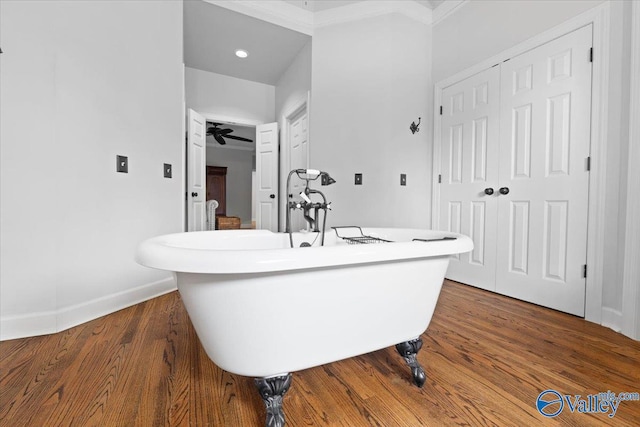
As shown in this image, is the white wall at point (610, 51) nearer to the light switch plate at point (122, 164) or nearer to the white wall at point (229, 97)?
the white wall at point (229, 97)

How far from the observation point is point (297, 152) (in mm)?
3441

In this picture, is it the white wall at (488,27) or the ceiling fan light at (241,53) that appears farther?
the ceiling fan light at (241,53)

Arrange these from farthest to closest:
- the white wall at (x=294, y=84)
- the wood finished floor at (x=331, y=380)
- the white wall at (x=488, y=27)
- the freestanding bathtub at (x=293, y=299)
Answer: the white wall at (x=294, y=84), the white wall at (x=488, y=27), the wood finished floor at (x=331, y=380), the freestanding bathtub at (x=293, y=299)

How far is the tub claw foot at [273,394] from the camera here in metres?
0.81

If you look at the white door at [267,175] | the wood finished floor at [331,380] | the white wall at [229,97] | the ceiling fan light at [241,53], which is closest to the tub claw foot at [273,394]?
the wood finished floor at [331,380]

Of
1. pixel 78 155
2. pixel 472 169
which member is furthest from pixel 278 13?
pixel 472 169

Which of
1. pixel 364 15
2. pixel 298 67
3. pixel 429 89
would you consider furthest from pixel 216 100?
pixel 429 89

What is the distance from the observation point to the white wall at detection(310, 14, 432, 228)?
260 cm

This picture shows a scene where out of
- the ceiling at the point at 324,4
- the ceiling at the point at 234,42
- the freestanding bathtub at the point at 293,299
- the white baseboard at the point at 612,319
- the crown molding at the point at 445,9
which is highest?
the ceiling at the point at 324,4

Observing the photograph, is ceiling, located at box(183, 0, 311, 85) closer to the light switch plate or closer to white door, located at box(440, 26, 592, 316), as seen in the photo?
the light switch plate

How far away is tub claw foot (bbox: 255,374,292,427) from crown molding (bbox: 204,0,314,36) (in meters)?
2.99

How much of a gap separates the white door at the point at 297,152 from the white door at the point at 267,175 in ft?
0.91

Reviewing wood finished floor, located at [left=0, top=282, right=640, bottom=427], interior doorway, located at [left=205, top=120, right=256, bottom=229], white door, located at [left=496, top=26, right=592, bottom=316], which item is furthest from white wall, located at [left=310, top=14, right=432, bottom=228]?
interior doorway, located at [left=205, top=120, right=256, bottom=229]

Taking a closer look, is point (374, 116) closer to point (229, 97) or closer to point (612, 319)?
point (612, 319)
